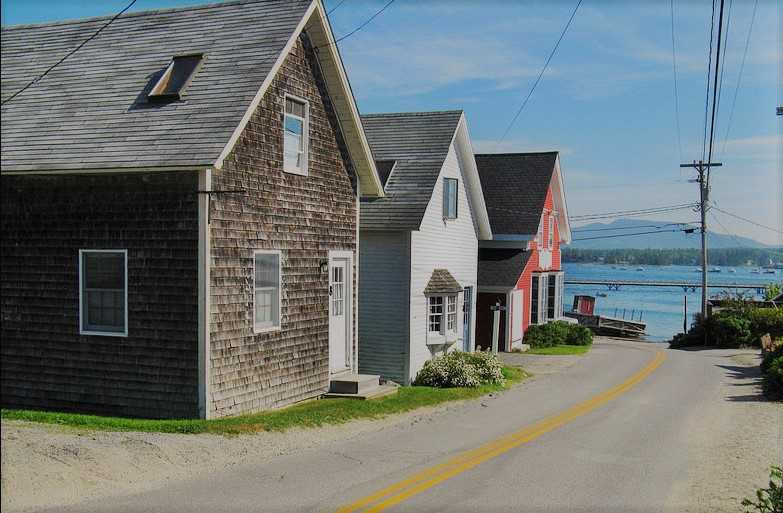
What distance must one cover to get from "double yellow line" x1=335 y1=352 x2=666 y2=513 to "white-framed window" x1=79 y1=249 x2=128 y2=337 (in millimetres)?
6361

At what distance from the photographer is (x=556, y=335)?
118 feet

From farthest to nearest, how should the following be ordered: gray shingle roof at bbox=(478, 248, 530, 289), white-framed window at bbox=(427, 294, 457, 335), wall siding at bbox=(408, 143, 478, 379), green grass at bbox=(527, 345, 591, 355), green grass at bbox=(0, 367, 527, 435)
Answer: green grass at bbox=(527, 345, 591, 355), gray shingle roof at bbox=(478, 248, 530, 289), white-framed window at bbox=(427, 294, 457, 335), wall siding at bbox=(408, 143, 478, 379), green grass at bbox=(0, 367, 527, 435)

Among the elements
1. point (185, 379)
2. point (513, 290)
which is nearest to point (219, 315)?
point (185, 379)

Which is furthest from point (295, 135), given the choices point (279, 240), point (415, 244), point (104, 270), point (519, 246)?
point (519, 246)

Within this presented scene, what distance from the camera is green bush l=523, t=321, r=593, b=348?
116 ft

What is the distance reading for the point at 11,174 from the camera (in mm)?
14227

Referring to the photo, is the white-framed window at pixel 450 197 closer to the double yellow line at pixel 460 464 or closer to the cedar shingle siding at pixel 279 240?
the cedar shingle siding at pixel 279 240

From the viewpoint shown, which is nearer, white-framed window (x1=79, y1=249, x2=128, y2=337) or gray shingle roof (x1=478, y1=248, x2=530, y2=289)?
white-framed window (x1=79, y1=249, x2=128, y2=337)

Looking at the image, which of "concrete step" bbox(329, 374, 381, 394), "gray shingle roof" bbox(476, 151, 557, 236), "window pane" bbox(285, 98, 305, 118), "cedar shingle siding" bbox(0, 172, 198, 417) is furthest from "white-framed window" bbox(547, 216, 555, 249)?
A: "cedar shingle siding" bbox(0, 172, 198, 417)

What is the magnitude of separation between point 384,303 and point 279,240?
648cm

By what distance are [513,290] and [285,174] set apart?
17.6 m

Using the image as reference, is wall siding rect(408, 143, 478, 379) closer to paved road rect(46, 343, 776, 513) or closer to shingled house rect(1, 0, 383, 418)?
paved road rect(46, 343, 776, 513)

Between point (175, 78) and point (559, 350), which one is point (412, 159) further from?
point (559, 350)

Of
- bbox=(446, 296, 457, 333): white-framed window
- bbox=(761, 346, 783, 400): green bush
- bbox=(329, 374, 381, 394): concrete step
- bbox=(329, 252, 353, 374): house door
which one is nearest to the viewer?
bbox=(329, 374, 381, 394): concrete step
